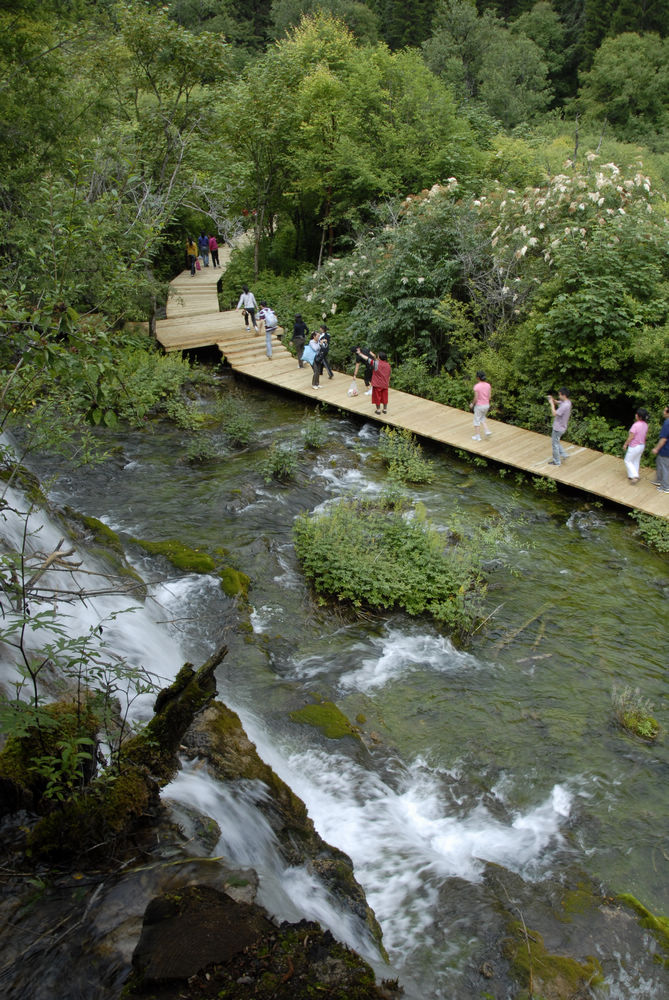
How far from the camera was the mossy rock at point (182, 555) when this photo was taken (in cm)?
927

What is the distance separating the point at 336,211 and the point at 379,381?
1017 cm

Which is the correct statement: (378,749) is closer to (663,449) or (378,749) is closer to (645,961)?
(645,961)

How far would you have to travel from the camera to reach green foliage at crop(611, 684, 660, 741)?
7176mm

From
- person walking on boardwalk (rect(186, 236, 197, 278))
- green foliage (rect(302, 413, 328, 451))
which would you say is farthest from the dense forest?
green foliage (rect(302, 413, 328, 451))

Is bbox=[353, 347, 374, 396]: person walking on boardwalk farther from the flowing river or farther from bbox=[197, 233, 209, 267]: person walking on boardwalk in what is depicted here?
bbox=[197, 233, 209, 267]: person walking on boardwalk

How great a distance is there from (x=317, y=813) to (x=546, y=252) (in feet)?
42.4

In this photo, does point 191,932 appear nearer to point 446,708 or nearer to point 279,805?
point 279,805

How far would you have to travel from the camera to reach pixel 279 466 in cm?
1232

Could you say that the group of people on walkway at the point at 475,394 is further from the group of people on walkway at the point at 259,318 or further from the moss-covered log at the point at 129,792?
the moss-covered log at the point at 129,792

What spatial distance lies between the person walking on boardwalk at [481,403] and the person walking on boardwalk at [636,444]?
8.98 ft

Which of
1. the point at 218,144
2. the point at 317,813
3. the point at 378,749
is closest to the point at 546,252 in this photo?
the point at 218,144

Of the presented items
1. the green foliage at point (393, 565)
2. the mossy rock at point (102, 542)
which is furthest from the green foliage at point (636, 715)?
the mossy rock at point (102, 542)

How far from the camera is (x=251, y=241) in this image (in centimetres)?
2575

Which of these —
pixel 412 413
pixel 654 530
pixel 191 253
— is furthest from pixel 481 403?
pixel 191 253
